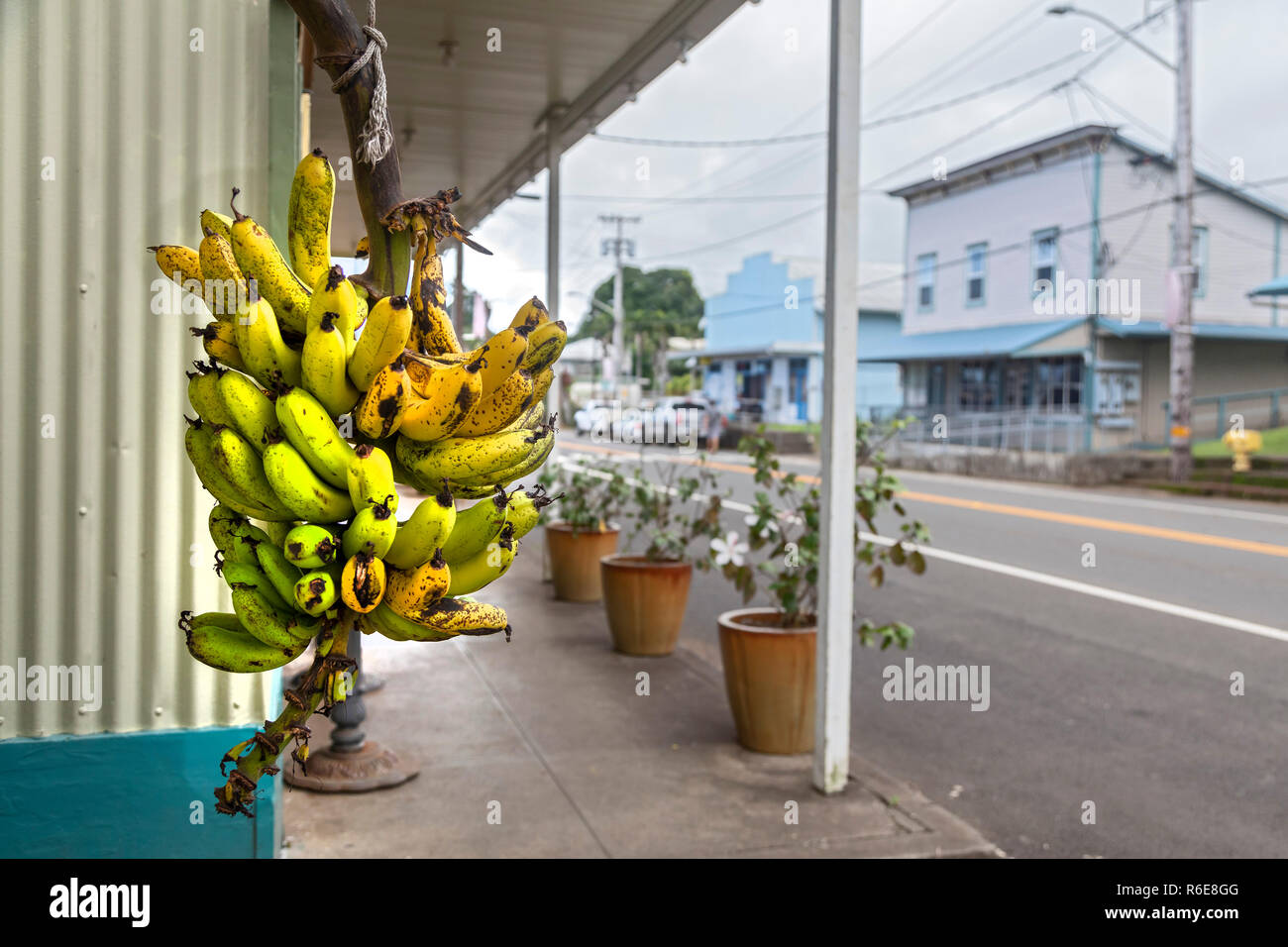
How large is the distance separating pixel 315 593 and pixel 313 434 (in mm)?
196

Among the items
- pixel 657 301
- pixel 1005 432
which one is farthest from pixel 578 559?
pixel 657 301

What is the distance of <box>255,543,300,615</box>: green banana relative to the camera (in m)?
1.25

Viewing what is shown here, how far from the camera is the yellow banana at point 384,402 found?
1087 millimetres

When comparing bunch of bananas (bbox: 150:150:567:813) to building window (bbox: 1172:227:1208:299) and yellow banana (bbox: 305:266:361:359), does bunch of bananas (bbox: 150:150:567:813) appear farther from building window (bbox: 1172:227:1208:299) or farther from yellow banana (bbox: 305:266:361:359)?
building window (bbox: 1172:227:1208:299)

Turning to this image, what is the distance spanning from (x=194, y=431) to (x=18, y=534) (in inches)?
92.8

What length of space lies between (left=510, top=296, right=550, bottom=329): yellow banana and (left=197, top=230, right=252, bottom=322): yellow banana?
1.01ft

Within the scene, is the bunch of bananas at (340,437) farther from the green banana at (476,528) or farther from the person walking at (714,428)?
the person walking at (714,428)

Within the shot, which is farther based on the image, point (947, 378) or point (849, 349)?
point (947, 378)

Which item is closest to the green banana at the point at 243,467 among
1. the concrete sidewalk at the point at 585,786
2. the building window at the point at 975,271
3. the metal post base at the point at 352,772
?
the concrete sidewalk at the point at 585,786

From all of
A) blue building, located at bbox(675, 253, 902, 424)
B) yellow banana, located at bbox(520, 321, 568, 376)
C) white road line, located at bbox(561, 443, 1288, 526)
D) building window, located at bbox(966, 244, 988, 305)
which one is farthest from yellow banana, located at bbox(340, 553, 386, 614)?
blue building, located at bbox(675, 253, 902, 424)

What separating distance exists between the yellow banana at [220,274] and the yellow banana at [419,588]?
0.36 m

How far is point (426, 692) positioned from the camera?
6.35 metres

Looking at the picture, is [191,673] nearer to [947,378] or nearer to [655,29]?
[655,29]

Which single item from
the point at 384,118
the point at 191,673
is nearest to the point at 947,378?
the point at 191,673
